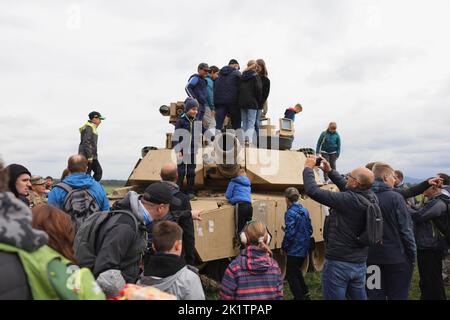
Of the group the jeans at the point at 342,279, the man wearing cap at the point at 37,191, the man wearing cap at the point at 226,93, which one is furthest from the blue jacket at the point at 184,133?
the jeans at the point at 342,279

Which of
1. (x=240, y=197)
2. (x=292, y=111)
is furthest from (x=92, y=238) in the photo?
(x=292, y=111)

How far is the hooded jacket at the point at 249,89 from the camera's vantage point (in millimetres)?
9430

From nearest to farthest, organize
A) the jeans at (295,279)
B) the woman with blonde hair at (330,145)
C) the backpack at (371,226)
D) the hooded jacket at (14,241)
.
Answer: the hooded jacket at (14,241), the backpack at (371,226), the jeans at (295,279), the woman with blonde hair at (330,145)

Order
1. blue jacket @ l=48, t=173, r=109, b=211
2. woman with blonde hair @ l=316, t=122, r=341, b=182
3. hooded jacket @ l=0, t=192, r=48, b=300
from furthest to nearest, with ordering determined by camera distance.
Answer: woman with blonde hair @ l=316, t=122, r=341, b=182 < blue jacket @ l=48, t=173, r=109, b=211 < hooded jacket @ l=0, t=192, r=48, b=300

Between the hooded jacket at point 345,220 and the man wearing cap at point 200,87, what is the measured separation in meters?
4.94

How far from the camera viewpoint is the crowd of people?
7.72 ft

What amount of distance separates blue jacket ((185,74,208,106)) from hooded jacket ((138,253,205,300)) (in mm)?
6528

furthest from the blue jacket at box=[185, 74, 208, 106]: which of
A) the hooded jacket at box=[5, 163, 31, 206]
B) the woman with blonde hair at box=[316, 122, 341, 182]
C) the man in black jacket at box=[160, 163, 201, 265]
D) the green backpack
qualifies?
the green backpack

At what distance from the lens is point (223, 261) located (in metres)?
8.82

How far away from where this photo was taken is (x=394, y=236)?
18.6ft

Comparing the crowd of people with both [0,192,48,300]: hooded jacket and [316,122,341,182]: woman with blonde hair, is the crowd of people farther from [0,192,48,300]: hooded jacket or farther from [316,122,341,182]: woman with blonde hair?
[316,122,341,182]: woman with blonde hair

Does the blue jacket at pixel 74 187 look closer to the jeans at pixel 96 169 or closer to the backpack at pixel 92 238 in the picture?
the backpack at pixel 92 238
